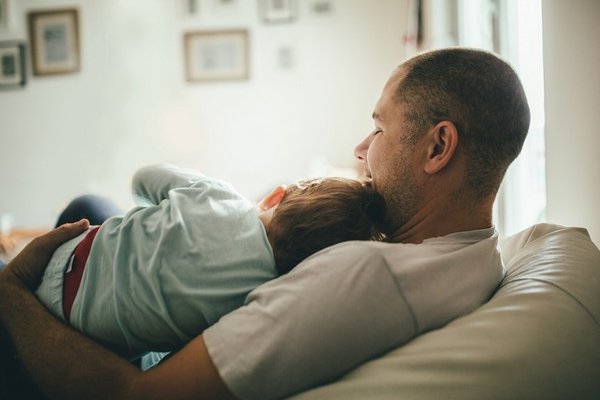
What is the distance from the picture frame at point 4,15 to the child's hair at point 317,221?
14.0 feet

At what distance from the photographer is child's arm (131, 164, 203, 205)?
1.04 m

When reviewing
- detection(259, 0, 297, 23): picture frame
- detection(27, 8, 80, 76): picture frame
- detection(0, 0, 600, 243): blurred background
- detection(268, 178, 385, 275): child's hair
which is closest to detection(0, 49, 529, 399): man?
detection(268, 178, 385, 275): child's hair

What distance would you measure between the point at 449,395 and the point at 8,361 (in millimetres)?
691

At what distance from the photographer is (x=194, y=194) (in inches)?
37.7

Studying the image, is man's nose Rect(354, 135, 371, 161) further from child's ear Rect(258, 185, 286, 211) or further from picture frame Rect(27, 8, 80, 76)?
picture frame Rect(27, 8, 80, 76)

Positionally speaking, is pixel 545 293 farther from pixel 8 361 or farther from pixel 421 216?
pixel 8 361

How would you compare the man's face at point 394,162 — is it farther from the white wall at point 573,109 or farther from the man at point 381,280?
the white wall at point 573,109

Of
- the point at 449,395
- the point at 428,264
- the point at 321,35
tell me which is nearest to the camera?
the point at 449,395

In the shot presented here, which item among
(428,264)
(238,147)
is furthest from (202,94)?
(428,264)

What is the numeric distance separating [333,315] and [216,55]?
12.1 ft

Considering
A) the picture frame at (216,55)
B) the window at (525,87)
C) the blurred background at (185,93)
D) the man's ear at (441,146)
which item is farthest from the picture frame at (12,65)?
the man's ear at (441,146)

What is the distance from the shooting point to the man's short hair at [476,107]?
0.95 m

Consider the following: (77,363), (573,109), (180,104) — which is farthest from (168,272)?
(180,104)

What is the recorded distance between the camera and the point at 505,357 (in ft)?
2.24
